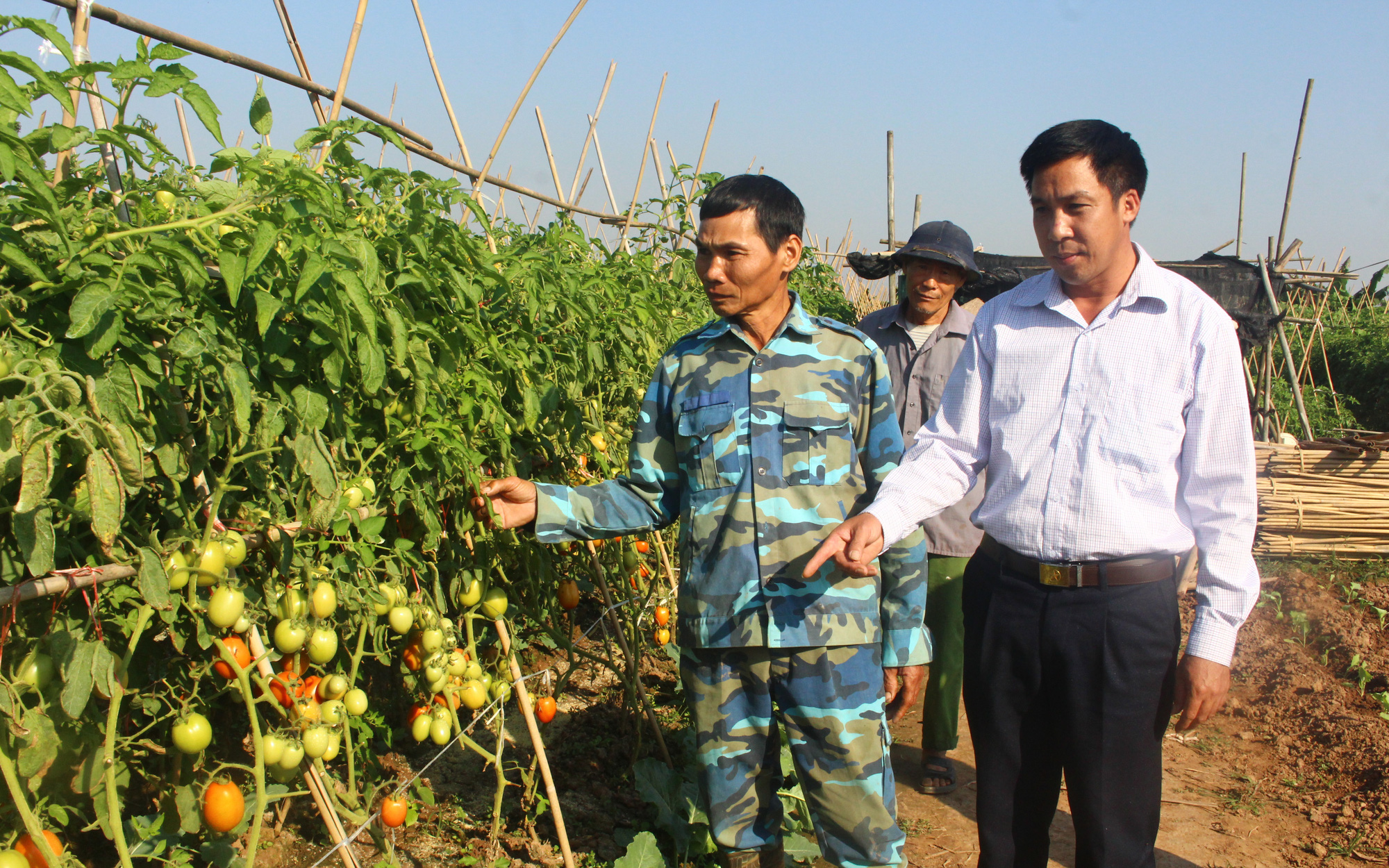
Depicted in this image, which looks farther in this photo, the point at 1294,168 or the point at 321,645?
the point at 1294,168

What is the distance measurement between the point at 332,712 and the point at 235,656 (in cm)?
24

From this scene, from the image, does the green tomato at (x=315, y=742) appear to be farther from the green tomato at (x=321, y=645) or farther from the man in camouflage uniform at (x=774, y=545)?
the man in camouflage uniform at (x=774, y=545)

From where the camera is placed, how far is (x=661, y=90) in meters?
5.70

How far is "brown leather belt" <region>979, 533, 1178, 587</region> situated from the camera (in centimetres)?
163

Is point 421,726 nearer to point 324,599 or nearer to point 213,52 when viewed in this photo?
point 324,599

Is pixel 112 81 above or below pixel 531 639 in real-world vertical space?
above

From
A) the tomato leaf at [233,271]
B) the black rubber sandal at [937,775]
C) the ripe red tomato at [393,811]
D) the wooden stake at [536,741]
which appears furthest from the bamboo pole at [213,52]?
the black rubber sandal at [937,775]

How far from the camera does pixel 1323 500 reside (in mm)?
4805

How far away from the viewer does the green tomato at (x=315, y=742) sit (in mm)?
1557

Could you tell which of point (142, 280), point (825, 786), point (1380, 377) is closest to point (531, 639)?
point (825, 786)

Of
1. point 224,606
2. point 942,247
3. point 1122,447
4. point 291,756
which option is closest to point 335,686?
point 291,756

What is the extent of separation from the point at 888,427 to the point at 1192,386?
548mm

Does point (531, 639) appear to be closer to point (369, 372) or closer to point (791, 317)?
point (791, 317)

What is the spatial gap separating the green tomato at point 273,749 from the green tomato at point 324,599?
22cm
